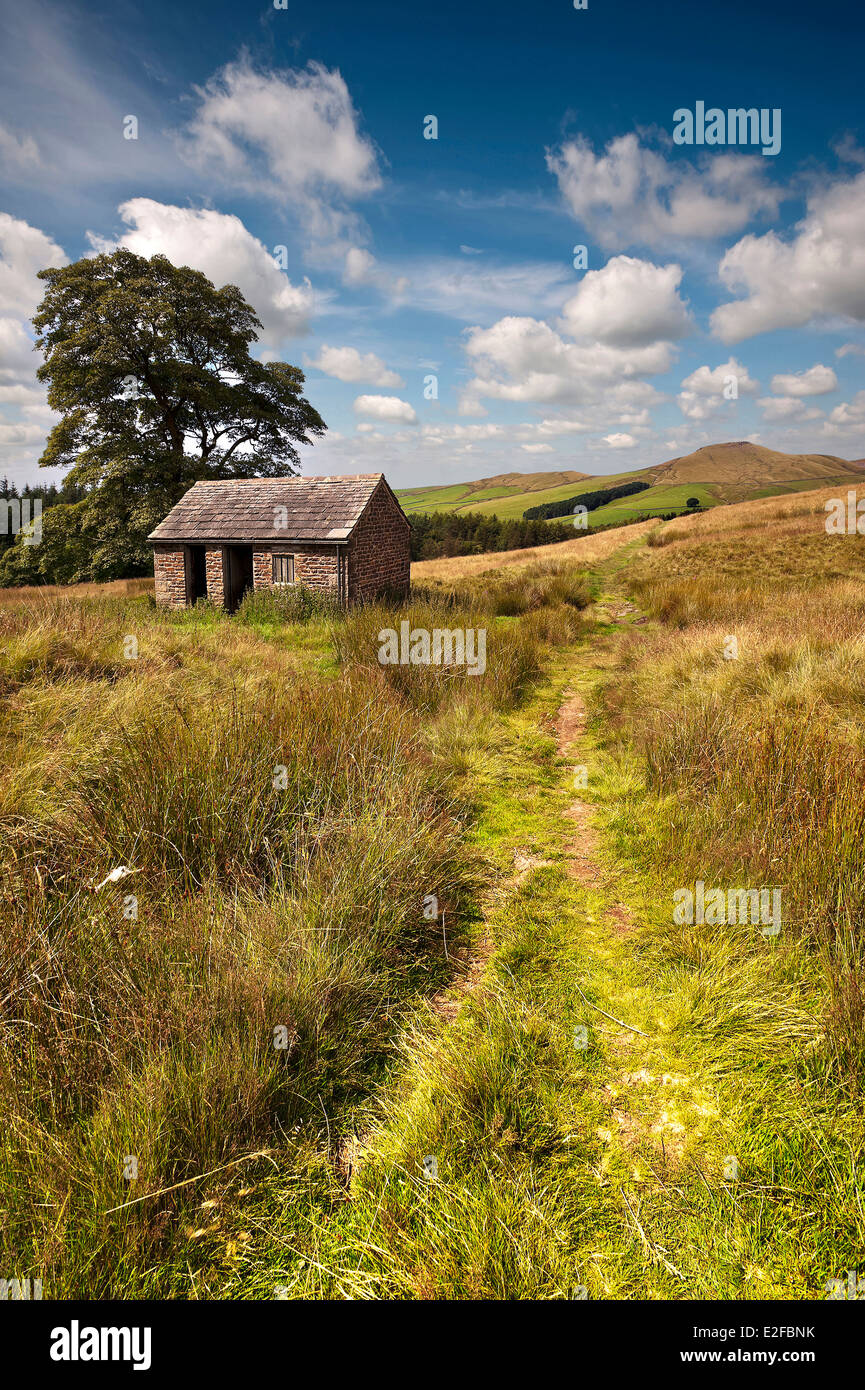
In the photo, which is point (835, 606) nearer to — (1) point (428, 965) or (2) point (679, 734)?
(2) point (679, 734)

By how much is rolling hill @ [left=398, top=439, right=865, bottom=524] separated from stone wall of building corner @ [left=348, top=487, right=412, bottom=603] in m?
69.3

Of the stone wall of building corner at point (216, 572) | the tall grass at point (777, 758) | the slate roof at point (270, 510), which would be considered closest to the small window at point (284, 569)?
the slate roof at point (270, 510)

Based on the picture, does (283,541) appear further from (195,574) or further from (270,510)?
(195,574)

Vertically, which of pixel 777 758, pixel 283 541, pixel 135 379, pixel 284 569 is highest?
pixel 135 379

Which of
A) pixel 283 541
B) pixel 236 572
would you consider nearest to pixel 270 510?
pixel 283 541

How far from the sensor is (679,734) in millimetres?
5648

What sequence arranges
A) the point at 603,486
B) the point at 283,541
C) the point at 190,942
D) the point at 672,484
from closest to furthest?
1. the point at 190,942
2. the point at 283,541
3. the point at 672,484
4. the point at 603,486

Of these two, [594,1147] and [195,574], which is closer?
[594,1147]

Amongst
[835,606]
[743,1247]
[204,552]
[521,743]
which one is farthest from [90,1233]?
[204,552]

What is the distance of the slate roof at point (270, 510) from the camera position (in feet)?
56.6

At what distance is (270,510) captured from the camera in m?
18.7

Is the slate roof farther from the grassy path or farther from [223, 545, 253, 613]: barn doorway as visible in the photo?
the grassy path

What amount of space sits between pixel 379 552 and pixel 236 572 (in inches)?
204

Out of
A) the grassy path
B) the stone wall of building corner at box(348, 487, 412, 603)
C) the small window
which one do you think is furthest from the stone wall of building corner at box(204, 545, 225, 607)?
the grassy path
